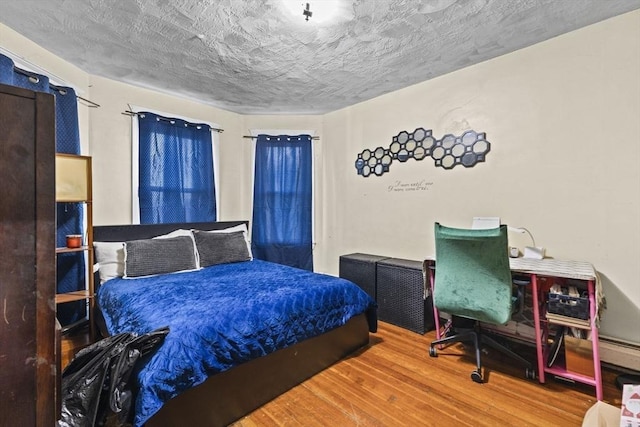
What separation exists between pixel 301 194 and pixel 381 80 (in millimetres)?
1729

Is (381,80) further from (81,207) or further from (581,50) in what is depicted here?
(81,207)

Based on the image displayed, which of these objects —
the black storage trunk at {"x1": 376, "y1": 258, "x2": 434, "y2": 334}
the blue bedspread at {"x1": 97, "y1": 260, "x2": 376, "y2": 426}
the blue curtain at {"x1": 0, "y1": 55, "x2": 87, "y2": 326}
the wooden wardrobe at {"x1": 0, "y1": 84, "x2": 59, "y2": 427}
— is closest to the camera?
the wooden wardrobe at {"x1": 0, "y1": 84, "x2": 59, "y2": 427}

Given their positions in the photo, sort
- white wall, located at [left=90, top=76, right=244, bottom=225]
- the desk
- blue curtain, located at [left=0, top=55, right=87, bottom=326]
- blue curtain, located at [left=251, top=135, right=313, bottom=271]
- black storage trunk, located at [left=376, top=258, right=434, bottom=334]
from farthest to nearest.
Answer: blue curtain, located at [left=251, top=135, right=313, bottom=271] → white wall, located at [left=90, top=76, right=244, bottom=225] → black storage trunk, located at [left=376, top=258, right=434, bottom=334] → blue curtain, located at [left=0, top=55, right=87, bottom=326] → the desk

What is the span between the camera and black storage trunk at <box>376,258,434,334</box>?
2.70 metres

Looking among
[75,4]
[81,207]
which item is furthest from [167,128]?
[75,4]

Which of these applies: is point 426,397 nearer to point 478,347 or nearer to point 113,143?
point 478,347

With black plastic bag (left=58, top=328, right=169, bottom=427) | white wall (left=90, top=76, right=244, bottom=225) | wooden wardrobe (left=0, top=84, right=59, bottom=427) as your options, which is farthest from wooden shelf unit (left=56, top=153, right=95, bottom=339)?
wooden wardrobe (left=0, top=84, right=59, bottom=427)

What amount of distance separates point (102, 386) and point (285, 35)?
236cm

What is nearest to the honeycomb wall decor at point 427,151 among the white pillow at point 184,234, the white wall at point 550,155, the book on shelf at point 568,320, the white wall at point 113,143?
the white wall at point 550,155

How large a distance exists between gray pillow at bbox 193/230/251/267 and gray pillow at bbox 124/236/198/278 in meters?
0.13

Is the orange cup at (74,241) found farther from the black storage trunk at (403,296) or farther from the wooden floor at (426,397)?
the black storage trunk at (403,296)

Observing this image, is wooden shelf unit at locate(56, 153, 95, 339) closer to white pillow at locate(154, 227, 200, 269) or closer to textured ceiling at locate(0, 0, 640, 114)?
white pillow at locate(154, 227, 200, 269)

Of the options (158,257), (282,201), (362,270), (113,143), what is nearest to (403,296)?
(362,270)

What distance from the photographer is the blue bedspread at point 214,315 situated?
1.36m
